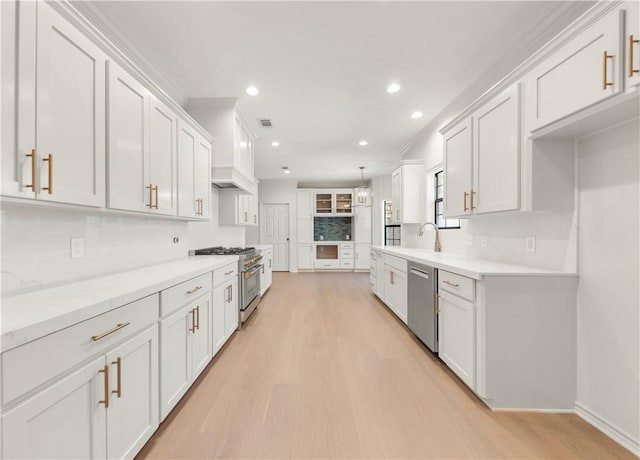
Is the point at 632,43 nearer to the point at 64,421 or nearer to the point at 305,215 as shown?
the point at 64,421

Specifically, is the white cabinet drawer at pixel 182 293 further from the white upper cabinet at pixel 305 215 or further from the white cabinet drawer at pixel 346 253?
the white cabinet drawer at pixel 346 253

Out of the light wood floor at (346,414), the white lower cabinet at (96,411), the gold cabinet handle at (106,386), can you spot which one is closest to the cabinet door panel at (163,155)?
the white lower cabinet at (96,411)

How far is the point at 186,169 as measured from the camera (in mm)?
2562

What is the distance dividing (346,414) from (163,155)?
2.39 m

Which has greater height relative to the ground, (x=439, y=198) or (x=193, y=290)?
(x=439, y=198)

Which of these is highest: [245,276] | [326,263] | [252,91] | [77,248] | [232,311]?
[252,91]

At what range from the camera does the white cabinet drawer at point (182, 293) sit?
5.19ft

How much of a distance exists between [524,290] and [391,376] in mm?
1206

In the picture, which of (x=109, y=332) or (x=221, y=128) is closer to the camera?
(x=109, y=332)

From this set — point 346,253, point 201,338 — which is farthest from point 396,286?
point 346,253

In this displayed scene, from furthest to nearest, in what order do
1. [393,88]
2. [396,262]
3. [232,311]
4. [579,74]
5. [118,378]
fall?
1. [396,262]
2. [393,88]
3. [232,311]
4. [579,74]
5. [118,378]

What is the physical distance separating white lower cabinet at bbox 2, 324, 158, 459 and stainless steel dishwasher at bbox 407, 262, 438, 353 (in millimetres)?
2203

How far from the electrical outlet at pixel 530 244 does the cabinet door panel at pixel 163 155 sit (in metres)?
2.99

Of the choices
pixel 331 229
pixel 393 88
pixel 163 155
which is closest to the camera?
pixel 163 155
